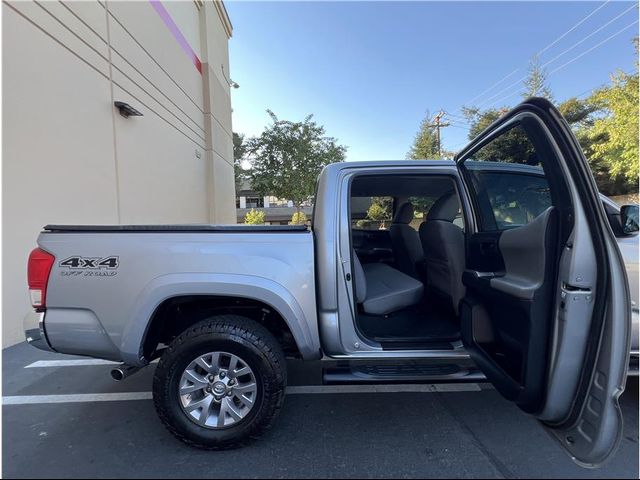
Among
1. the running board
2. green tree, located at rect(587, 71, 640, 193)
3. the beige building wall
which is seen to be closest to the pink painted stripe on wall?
the beige building wall

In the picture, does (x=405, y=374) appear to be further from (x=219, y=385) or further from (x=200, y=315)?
(x=200, y=315)

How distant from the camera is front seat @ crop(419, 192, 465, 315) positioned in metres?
3.00

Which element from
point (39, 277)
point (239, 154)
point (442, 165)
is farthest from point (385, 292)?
point (239, 154)

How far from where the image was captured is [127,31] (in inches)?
305

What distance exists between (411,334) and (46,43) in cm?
639

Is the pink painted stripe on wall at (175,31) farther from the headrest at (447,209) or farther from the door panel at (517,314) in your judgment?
the door panel at (517,314)

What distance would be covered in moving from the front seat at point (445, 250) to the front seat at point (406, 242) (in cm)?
49

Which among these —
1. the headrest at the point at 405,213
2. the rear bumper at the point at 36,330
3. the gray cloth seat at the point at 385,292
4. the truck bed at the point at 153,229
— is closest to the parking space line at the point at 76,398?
the rear bumper at the point at 36,330

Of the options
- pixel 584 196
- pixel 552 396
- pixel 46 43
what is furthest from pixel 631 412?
pixel 46 43

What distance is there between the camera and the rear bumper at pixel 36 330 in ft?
7.76

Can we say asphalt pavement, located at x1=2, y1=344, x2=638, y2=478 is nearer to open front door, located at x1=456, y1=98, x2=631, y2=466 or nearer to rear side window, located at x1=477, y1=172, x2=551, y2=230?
open front door, located at x1=456, y1=98, x2=631, y2=466

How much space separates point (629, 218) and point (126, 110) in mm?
8343

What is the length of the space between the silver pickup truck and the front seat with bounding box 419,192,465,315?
74 millimetres

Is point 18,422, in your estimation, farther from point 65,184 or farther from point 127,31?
point 127,31
